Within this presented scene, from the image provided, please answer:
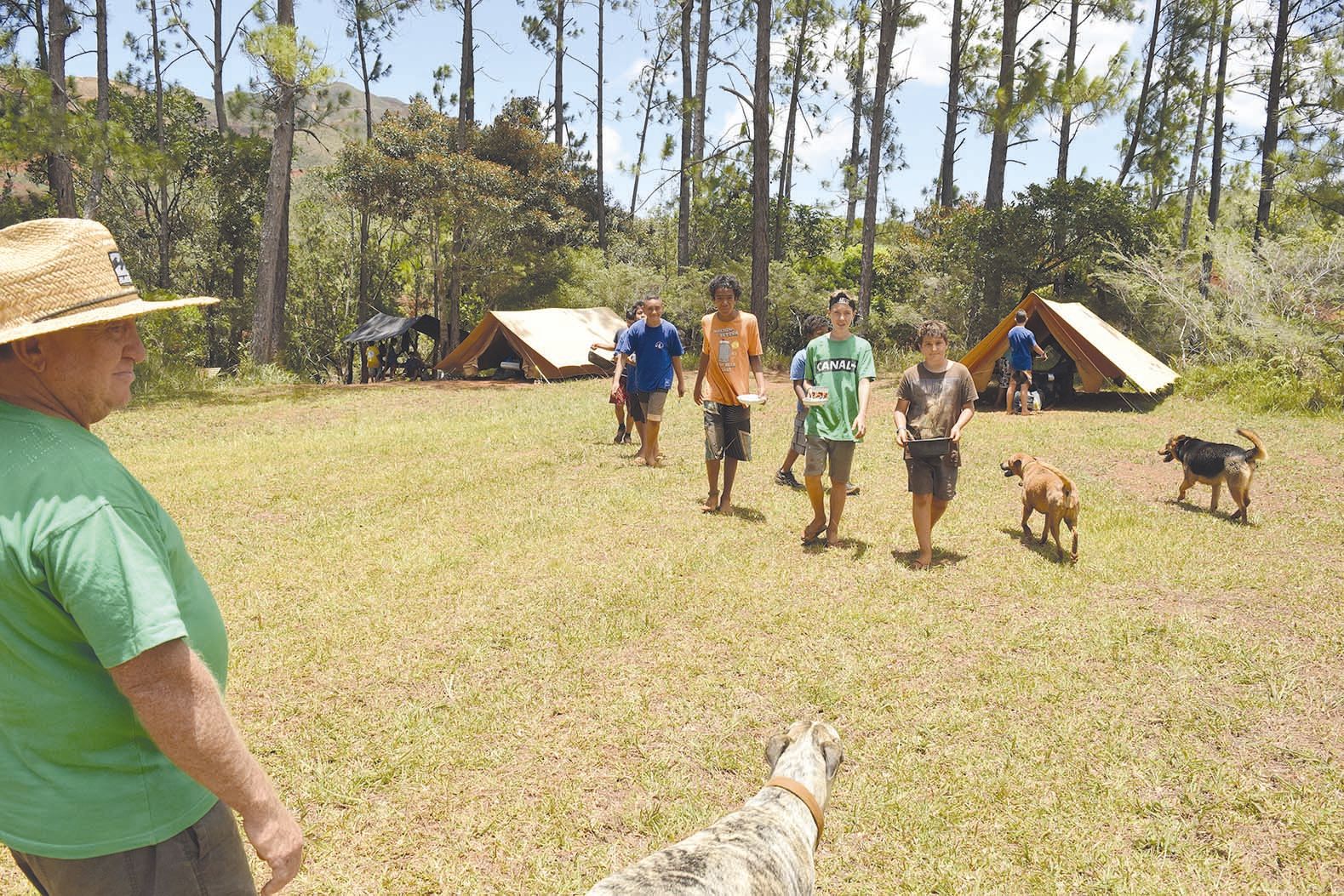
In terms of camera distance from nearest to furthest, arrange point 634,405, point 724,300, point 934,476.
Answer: point 934,476 < point 724,300 < point 634,405

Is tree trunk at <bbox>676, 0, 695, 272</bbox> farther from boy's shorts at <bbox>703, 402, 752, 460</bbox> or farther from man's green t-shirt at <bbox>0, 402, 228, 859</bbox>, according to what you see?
man's green t-shirt at <bbox>0, 402, 228, 859</bbox>

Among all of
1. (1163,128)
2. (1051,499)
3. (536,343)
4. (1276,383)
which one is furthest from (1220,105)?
(1051,499)

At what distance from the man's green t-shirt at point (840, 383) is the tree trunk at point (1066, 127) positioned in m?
13.7

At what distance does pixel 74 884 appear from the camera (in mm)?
1373

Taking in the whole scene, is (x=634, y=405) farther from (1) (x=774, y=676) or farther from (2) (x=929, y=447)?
(1) (x=774, y=676)

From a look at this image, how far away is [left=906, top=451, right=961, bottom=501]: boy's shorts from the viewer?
5.74 m

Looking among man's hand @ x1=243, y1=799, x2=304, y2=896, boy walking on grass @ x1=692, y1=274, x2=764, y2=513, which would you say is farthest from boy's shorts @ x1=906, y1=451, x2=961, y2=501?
man's hand @ x1=243, y1=799, x2=304, y2=896

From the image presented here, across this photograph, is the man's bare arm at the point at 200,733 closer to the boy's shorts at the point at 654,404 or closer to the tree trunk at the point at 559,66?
the boy's shorts at the point at 654,404

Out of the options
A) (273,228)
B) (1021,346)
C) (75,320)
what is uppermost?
(273,228)

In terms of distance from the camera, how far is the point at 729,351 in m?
6.63

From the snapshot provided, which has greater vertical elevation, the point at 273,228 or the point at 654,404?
the point at 273,228

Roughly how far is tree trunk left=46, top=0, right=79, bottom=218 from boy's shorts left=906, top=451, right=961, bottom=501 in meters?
15.2

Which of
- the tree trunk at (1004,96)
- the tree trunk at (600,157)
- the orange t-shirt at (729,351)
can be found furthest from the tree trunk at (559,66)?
the orange t-shirt at (729,351)

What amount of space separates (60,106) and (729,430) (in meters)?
14.8
